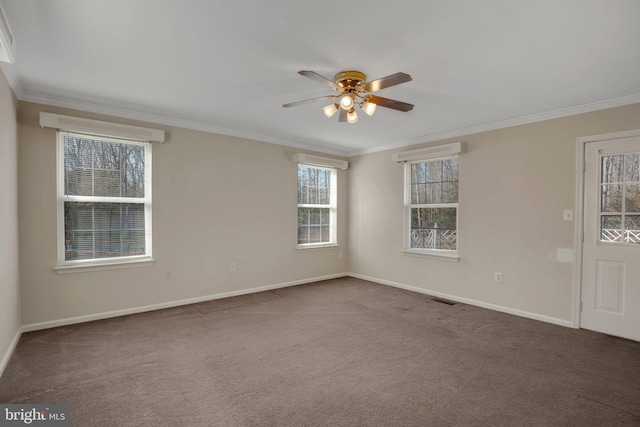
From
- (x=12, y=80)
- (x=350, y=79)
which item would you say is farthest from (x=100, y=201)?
(x=350, y=79)

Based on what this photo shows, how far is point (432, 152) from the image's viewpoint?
469cm

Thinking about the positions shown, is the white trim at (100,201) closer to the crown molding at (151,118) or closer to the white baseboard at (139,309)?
the crown molding at (151,118)

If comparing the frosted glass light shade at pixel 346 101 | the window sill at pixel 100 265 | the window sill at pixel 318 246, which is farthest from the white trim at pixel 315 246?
the frosted glass light shade at pixel 346 101

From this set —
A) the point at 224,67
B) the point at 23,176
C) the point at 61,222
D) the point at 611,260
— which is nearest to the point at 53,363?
the point at 61,222

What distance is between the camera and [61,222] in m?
3.40

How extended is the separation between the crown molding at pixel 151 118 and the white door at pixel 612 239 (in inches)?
145

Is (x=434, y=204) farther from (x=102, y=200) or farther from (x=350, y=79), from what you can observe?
(x=102, y=200)

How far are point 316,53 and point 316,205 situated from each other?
3.51 metres

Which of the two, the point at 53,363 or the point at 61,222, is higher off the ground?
the point at 61,222

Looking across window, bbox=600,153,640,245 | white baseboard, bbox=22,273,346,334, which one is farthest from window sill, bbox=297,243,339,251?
window, bbox=600,153,640,245

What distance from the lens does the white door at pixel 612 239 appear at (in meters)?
3.17

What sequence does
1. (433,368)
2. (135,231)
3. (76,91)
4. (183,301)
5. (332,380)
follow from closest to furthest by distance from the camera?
(332,380)
(433,368)
(76,91)
(135,231)
(183,301)

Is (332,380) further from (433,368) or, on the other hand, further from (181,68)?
(181,68)

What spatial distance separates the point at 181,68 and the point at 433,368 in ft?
10.4
